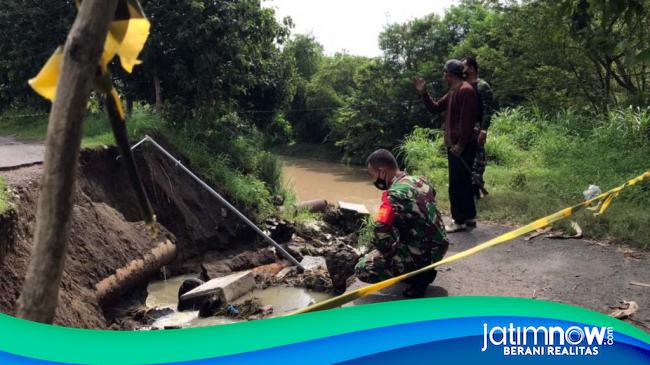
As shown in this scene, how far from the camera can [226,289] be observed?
24.0 feet

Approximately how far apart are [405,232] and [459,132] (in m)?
2.28

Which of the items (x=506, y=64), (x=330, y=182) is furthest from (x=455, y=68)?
(x=330, y=182)

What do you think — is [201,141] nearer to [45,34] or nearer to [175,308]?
[45,34]

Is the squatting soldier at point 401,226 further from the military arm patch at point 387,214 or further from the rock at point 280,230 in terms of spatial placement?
the rock at point 280,230

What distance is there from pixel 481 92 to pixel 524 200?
5.80ft

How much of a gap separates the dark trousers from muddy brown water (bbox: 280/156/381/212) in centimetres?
825

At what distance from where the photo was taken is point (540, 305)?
3.13 m

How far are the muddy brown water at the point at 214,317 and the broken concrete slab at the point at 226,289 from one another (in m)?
0.10

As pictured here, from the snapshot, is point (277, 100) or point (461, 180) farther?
point (277, 100)

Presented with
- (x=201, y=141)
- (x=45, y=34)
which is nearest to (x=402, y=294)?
(x=201, y=141)

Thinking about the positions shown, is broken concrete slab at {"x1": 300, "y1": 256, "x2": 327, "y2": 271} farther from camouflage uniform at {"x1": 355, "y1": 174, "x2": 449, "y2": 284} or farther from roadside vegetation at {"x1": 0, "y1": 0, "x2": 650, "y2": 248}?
camouflage uniform at {"x1": 355, "y1": 174, "x2": 449, "y2": 284}

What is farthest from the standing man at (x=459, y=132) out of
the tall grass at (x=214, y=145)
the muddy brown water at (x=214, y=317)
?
the tall grass at (x=214, y=145)

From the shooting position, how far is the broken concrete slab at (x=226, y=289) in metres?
7.27

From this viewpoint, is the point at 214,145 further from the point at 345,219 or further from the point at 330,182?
the point at 330,182
